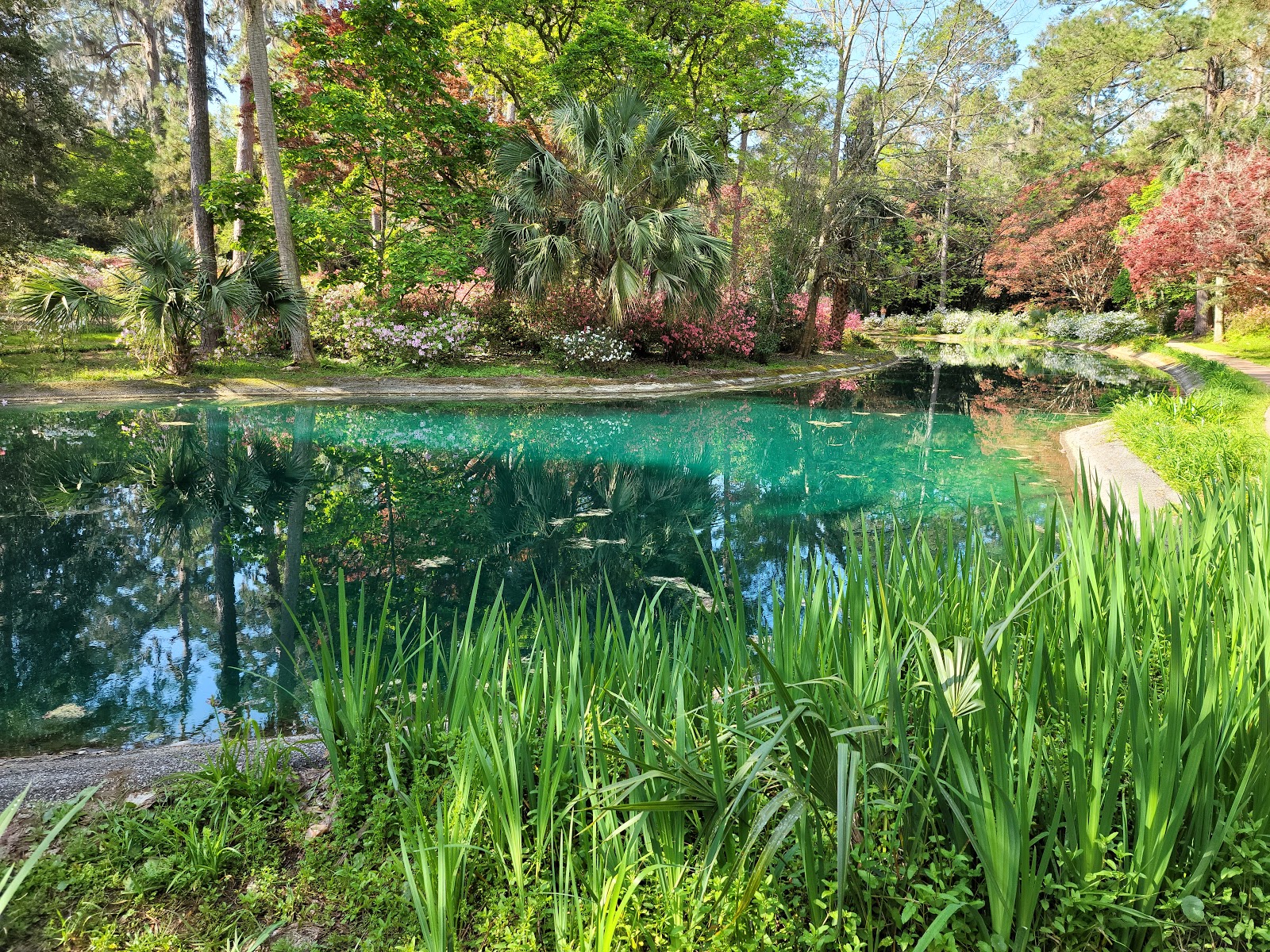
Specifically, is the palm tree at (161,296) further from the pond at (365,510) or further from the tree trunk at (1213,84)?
the tree trunk at (1213,84)

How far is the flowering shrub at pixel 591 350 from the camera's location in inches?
606

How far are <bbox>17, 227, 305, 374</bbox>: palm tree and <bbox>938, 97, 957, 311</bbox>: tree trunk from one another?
14.4 meters

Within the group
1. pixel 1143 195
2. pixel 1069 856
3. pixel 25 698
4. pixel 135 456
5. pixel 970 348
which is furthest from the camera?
pixel 970 348

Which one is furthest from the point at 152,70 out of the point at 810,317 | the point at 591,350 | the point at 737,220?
the point at 810,317

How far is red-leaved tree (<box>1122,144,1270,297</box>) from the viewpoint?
1318cm

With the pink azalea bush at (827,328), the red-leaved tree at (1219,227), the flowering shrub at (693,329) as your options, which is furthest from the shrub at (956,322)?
the flowering shrub at (693,329)

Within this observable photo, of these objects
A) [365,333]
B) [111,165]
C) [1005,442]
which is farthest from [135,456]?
[111,165]

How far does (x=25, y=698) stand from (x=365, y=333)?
12.2m

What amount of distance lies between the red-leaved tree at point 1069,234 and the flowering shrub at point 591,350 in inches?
796

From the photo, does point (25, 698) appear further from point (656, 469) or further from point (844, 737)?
point (656, 469)

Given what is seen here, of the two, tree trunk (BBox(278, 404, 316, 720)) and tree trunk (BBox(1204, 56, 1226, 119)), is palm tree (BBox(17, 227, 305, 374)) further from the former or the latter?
tree trunk (BBox(1204, 56, 1226, 119))

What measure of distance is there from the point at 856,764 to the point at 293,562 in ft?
15.5

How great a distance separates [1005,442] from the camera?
33.0ft

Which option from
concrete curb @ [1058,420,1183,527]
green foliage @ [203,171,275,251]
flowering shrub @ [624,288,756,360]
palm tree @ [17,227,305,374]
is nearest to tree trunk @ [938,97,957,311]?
flowering shrub @ [624,288,756,360]
